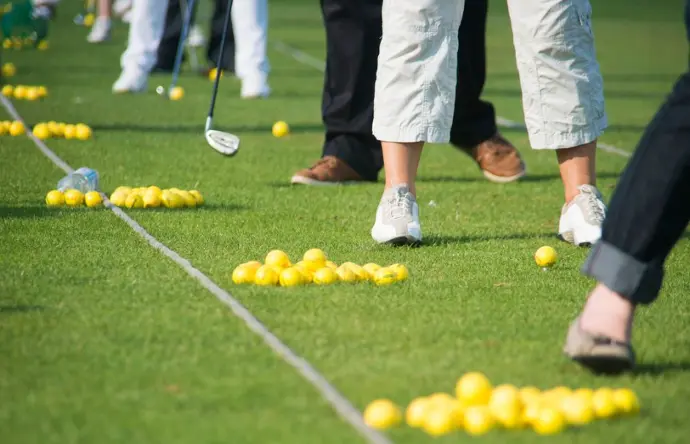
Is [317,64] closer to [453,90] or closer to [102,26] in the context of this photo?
[102,26]

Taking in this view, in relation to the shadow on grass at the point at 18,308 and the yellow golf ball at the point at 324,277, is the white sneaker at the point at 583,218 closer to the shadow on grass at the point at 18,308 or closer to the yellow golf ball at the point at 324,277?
the yellow golf ball at the point at 324,277

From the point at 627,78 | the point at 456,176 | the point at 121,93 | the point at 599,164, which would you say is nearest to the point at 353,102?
the point at 456,176

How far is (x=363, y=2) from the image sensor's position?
636 cm

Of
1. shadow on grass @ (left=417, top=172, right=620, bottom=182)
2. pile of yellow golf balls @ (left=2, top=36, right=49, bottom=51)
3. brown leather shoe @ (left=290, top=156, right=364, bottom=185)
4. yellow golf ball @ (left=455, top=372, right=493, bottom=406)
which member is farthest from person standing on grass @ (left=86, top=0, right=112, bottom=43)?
yellow golf ball @ (left=455, top=372, right=493, bottom=406)

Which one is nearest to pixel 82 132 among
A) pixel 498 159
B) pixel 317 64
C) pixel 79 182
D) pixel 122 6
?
pixel 79 182

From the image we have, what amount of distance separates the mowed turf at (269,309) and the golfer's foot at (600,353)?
0.04 metres

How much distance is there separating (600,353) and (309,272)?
1.29 m

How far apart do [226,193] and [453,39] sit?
5.27ft

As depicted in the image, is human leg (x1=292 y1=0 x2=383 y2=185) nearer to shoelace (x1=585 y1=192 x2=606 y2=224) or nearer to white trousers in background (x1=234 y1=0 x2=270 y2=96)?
shoelace (x1=585 y1=192 x2=606 y2=224)

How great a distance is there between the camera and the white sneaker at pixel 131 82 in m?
10.9

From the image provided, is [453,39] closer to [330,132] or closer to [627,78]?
[330,132]

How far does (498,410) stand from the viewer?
269 centimetres

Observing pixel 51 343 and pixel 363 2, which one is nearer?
pixel 51 343

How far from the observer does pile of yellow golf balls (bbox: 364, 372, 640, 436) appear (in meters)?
2.66
